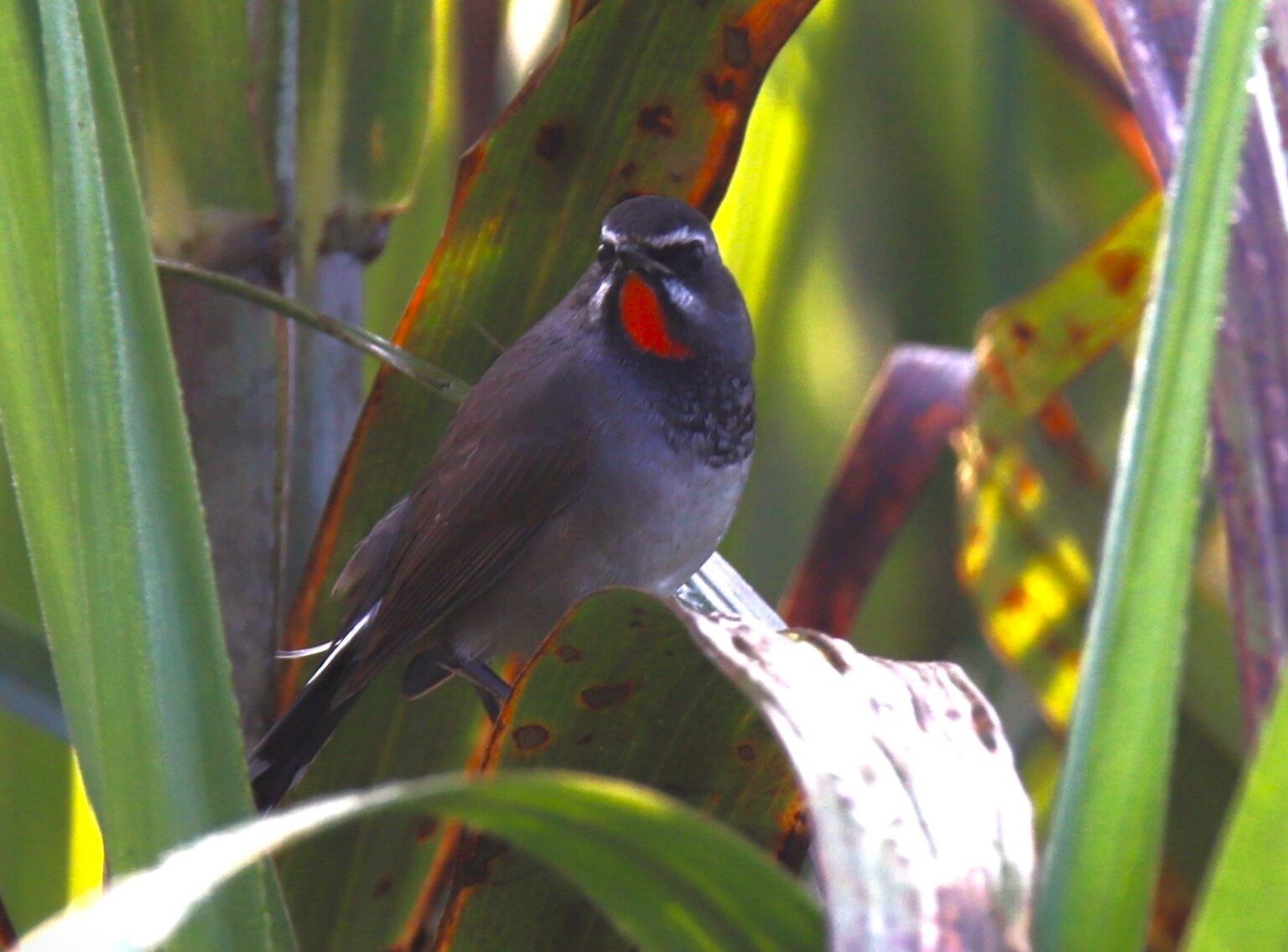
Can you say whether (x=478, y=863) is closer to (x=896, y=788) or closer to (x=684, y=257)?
(x=896, y=788)

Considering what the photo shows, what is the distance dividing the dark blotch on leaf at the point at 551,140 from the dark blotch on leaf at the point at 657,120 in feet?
0.20

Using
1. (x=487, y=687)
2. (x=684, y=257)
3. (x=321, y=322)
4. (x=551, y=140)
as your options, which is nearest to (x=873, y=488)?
(x=684, y=257)

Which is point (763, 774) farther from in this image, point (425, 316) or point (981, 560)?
point (981, 560)

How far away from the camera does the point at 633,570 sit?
153cm

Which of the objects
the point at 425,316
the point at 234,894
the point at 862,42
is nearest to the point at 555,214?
the point at 425,316

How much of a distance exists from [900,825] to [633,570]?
889 millimetres

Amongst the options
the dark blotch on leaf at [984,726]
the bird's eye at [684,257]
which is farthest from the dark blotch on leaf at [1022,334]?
the dark blotch on leaf at [984,726]

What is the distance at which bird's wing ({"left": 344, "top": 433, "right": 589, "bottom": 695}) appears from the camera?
4.67 feet

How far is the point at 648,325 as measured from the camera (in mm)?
1644

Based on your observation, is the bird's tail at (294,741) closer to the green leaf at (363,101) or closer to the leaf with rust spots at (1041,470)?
the green leaf at (363,101)

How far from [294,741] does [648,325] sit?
630mm

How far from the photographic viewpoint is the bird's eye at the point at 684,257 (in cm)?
143

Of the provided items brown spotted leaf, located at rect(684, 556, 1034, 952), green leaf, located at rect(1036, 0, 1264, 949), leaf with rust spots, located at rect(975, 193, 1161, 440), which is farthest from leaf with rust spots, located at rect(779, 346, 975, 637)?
green leaf, located at rect(1036, 0, 1264, 949)

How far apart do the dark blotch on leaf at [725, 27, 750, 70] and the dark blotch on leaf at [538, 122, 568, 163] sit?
14cm
